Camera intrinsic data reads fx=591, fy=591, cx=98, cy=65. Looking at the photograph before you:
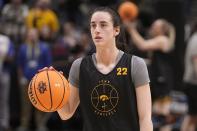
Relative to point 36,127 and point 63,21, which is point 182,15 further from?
point 36,127

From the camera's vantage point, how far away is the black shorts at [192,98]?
30.8 ft

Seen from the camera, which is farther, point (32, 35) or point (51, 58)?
point (51, 58)

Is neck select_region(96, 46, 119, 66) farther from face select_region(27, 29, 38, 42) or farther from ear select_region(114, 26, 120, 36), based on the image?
face select_region(27, 29, 38, 42)


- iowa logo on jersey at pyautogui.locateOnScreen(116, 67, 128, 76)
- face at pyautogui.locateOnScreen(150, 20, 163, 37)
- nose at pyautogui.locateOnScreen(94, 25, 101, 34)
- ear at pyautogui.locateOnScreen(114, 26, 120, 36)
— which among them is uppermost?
nose at pyautogui.locateOnScreen(94, 25, 101, 34)

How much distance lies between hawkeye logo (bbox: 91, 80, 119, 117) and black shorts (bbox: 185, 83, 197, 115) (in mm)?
5098

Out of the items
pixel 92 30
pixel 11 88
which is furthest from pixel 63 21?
pixel 92 30

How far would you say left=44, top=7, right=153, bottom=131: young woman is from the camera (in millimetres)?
4406

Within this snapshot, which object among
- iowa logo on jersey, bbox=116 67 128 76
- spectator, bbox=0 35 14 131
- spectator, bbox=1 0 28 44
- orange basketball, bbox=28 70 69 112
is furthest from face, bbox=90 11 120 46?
spectator, bbox=1 0 28 44

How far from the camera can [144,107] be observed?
4.37 m

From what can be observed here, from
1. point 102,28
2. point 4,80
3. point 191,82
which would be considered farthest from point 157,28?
point 102,28

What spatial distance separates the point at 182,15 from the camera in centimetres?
1350

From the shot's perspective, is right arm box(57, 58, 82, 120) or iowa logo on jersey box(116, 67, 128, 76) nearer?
iowa logo on jersey box(116, 67, 128, 76)

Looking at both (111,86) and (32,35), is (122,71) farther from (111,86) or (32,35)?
(32,35)

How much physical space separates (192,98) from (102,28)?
5.21 m
